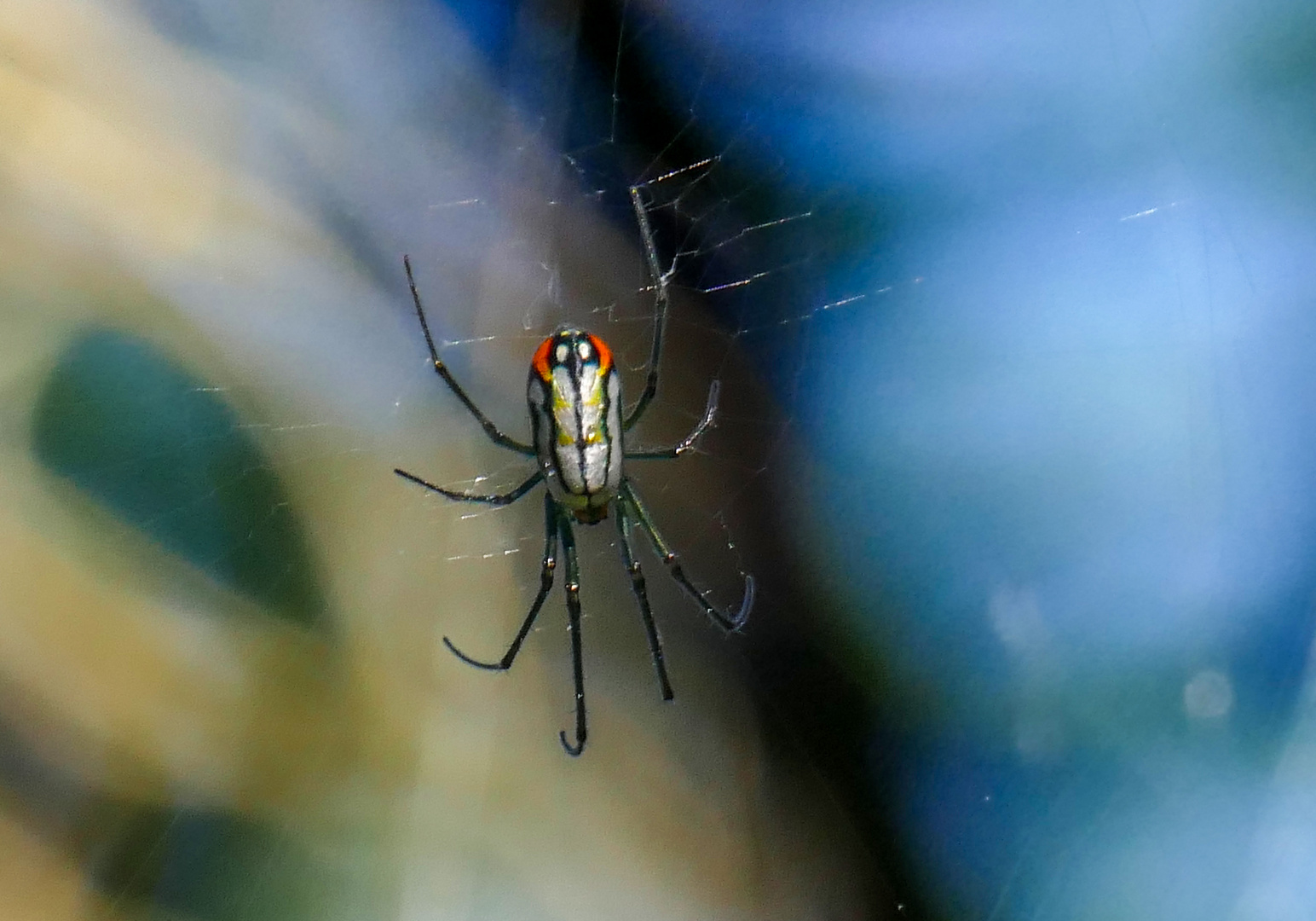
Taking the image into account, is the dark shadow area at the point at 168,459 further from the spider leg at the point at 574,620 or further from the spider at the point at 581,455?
the spider leg at the point at 574,620

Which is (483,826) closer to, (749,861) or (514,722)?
(514,722)

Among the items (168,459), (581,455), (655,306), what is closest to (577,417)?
(581,455)

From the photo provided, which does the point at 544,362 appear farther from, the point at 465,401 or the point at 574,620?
the point at 574,620

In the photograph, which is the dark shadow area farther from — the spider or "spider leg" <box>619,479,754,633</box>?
"spider leg" <box>619,479,754,633</box>

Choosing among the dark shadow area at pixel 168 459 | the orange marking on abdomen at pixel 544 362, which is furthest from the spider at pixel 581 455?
the dark shadow area at pixel 168 459

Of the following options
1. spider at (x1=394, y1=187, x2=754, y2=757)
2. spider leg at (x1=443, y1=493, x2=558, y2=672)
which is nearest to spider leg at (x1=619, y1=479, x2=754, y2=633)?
spider at (x1=394, y1=187, x2=754, y2=757)

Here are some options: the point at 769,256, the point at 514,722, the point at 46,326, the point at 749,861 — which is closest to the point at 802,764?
the point at 749,861
